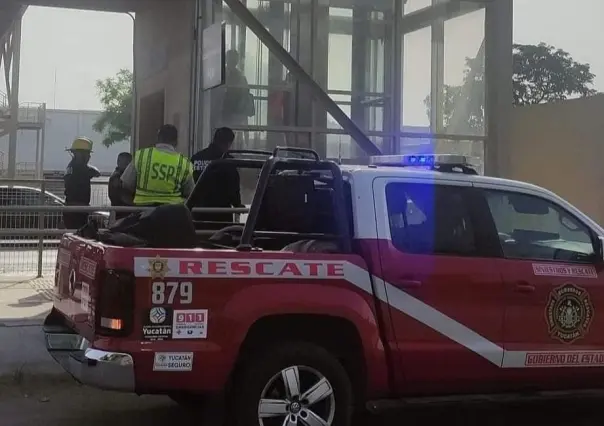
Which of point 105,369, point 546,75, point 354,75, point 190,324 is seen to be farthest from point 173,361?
point 546,75

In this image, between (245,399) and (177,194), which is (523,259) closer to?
(245,399)

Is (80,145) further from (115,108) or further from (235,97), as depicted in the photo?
(115,108)

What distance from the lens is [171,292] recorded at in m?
4.53

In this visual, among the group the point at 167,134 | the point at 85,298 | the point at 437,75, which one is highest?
the point at 437,75

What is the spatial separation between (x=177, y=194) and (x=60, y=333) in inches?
99.3

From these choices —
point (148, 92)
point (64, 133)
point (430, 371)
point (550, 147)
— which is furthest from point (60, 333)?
point (64, 133)

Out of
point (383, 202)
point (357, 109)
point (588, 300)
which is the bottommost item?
point (588, 300)

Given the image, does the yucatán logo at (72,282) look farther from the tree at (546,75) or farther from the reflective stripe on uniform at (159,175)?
the tree at (546,75)

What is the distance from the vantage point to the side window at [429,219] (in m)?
5.28

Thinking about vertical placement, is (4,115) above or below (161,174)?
above

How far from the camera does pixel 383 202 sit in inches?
206

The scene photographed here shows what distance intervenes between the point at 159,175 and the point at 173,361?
3265mm

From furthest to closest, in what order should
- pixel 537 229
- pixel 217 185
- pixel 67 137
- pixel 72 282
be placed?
pixel 67 137, pixel 217 185, pixel 537 229, pixel 72 282

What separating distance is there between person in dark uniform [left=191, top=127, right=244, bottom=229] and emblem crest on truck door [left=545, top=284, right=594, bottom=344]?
2.72 metres
